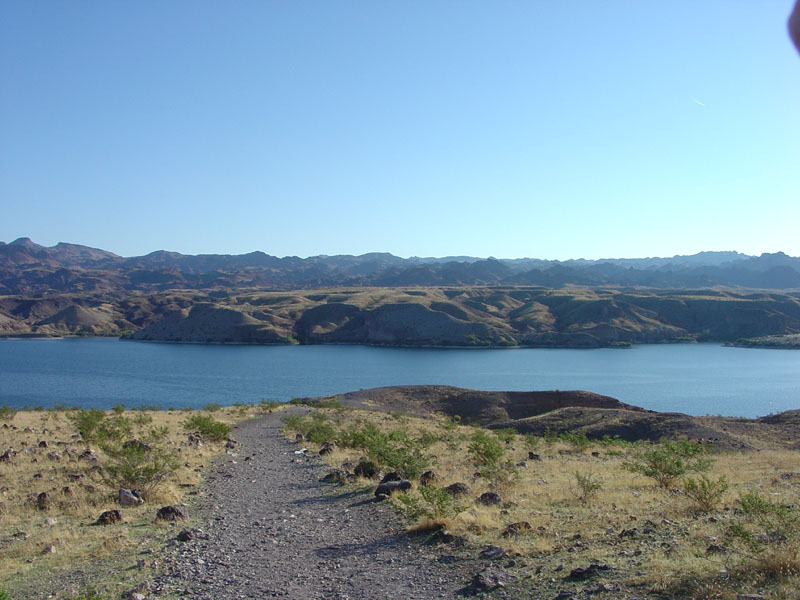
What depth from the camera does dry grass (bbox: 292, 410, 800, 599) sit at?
562 cm

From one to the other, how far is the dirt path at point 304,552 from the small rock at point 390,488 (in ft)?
0.75

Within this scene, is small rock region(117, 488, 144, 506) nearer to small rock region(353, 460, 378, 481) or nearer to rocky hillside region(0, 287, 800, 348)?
small rock region(353, 460, 378, 481)

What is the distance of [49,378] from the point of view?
2926 inches

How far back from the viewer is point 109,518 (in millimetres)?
9938

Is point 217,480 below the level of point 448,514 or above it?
below

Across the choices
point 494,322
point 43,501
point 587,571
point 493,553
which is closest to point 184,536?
point 43,501

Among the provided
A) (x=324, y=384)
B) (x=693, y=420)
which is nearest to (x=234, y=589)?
(x=693, y=420)

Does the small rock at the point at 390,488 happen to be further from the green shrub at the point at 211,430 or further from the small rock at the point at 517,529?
the green shrub at the point at 211,430

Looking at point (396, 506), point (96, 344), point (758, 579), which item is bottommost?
point (96, 344)

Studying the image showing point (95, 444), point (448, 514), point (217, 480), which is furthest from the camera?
point (95, 444)

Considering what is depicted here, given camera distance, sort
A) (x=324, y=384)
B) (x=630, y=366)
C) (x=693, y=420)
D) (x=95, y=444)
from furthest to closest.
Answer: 1. (x=630, y=366)
2. (x=324, y=384)
3. (x=693, y=420)
4. (x=95, y=444)

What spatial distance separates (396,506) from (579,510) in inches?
127

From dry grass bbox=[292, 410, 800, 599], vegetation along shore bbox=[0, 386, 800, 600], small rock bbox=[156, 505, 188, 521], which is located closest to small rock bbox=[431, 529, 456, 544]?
vegetation along shore bbox=[0, 386, 800, 600]

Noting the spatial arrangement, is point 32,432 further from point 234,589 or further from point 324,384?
point 324,384
